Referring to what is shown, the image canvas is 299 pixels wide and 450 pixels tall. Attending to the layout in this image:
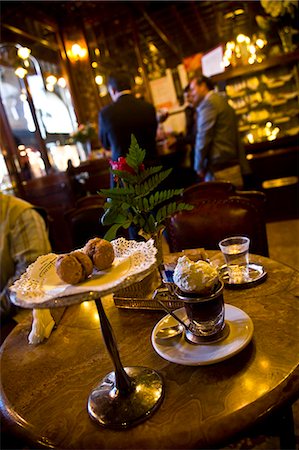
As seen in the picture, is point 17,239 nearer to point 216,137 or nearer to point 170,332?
point 170,332

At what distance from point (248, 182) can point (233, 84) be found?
1.25 meters

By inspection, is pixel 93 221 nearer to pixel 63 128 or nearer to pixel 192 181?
pixel 192 181

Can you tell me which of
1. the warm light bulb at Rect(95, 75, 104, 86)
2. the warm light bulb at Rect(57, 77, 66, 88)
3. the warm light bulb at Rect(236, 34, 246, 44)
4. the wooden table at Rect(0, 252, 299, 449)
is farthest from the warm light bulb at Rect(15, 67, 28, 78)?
the wooden table at Rect(0, 252, 299, 449)

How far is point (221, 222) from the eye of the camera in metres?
1.71

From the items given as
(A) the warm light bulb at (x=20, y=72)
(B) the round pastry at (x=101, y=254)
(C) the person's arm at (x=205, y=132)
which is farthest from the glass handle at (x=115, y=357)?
(A) the warm light bulb at (x=20, y=72)

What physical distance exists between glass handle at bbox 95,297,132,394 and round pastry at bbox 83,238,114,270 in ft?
0.34

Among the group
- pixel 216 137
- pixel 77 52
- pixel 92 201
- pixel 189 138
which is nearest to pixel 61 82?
pixel 77 52

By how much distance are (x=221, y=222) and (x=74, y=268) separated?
113 cm

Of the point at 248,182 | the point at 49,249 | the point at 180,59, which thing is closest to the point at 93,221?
the point at 49,249

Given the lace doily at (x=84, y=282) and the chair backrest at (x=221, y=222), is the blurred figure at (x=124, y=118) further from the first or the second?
the lace doily at (x=84, y=282)

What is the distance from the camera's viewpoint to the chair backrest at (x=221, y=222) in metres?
1.67

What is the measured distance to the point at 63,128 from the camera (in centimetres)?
584

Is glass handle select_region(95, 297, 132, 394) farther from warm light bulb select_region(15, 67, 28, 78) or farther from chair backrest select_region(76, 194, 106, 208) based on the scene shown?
warm light bulb select_region(15, 67, 28, 78)

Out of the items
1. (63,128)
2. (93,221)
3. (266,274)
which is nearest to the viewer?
(266,274)
